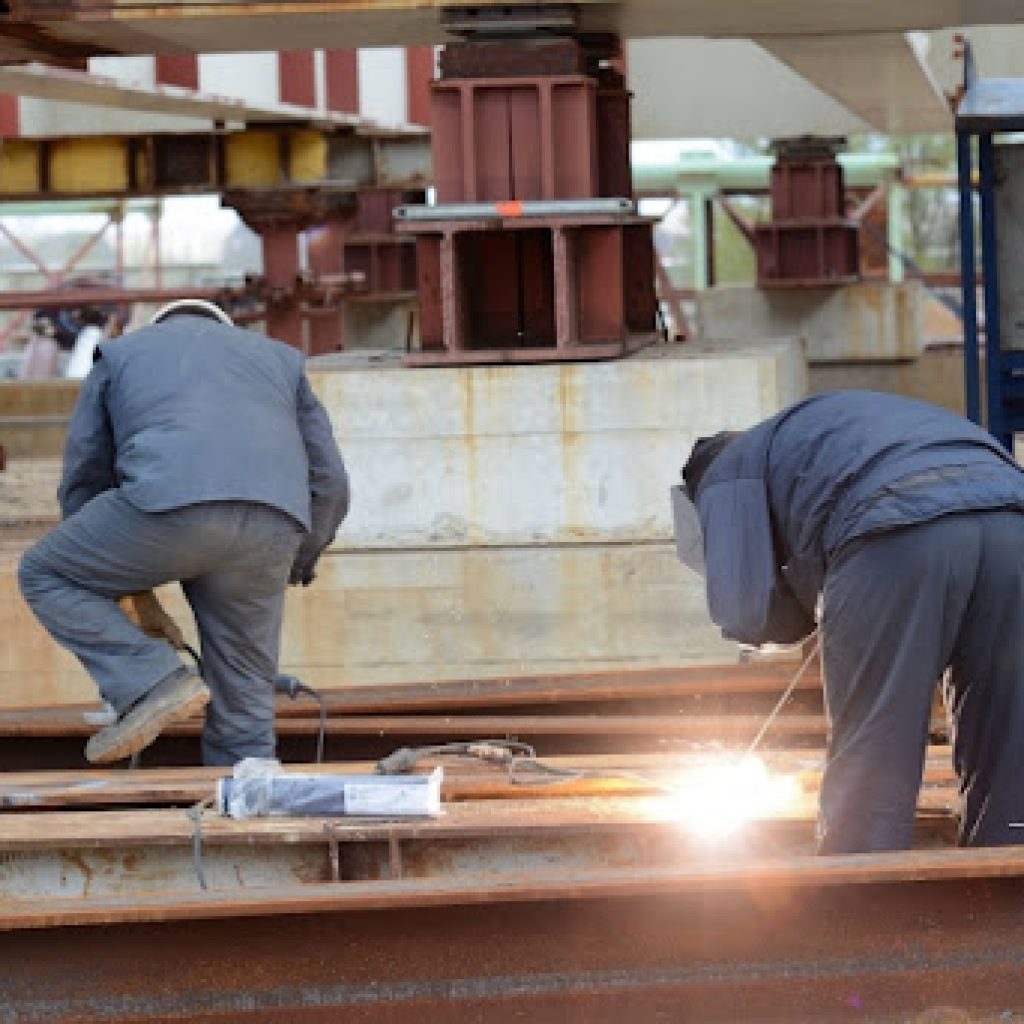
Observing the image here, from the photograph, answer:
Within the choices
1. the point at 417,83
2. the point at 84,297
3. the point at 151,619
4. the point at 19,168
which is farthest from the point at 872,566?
the point at 19,168

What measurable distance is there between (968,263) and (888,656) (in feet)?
23.9

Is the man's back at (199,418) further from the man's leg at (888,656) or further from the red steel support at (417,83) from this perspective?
the red steel support at (417,83)

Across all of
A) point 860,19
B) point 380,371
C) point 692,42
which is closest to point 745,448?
point 380,371

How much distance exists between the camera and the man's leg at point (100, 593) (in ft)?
27.3

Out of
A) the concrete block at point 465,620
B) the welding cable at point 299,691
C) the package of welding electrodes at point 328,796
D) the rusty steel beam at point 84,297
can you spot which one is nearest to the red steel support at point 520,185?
the concrete block at point 465,620

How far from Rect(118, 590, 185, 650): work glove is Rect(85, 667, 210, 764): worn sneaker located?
1.37ft

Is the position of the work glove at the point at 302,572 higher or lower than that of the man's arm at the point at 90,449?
lower

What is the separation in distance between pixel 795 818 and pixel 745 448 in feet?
3.88

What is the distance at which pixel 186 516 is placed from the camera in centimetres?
816

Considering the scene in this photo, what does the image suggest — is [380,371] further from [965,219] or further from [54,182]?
[54,182]

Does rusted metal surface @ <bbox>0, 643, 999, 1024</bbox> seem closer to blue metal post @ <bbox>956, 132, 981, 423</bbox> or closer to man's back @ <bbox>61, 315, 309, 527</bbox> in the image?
man's back @ <bbox>61, 315, 309, 527</bbox>

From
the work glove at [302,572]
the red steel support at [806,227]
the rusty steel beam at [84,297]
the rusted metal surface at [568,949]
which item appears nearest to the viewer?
the rusted metal surface at [568,949]

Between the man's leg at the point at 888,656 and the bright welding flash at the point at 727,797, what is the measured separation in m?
0.61

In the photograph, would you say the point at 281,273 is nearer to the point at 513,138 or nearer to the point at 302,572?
the point at 513,138
